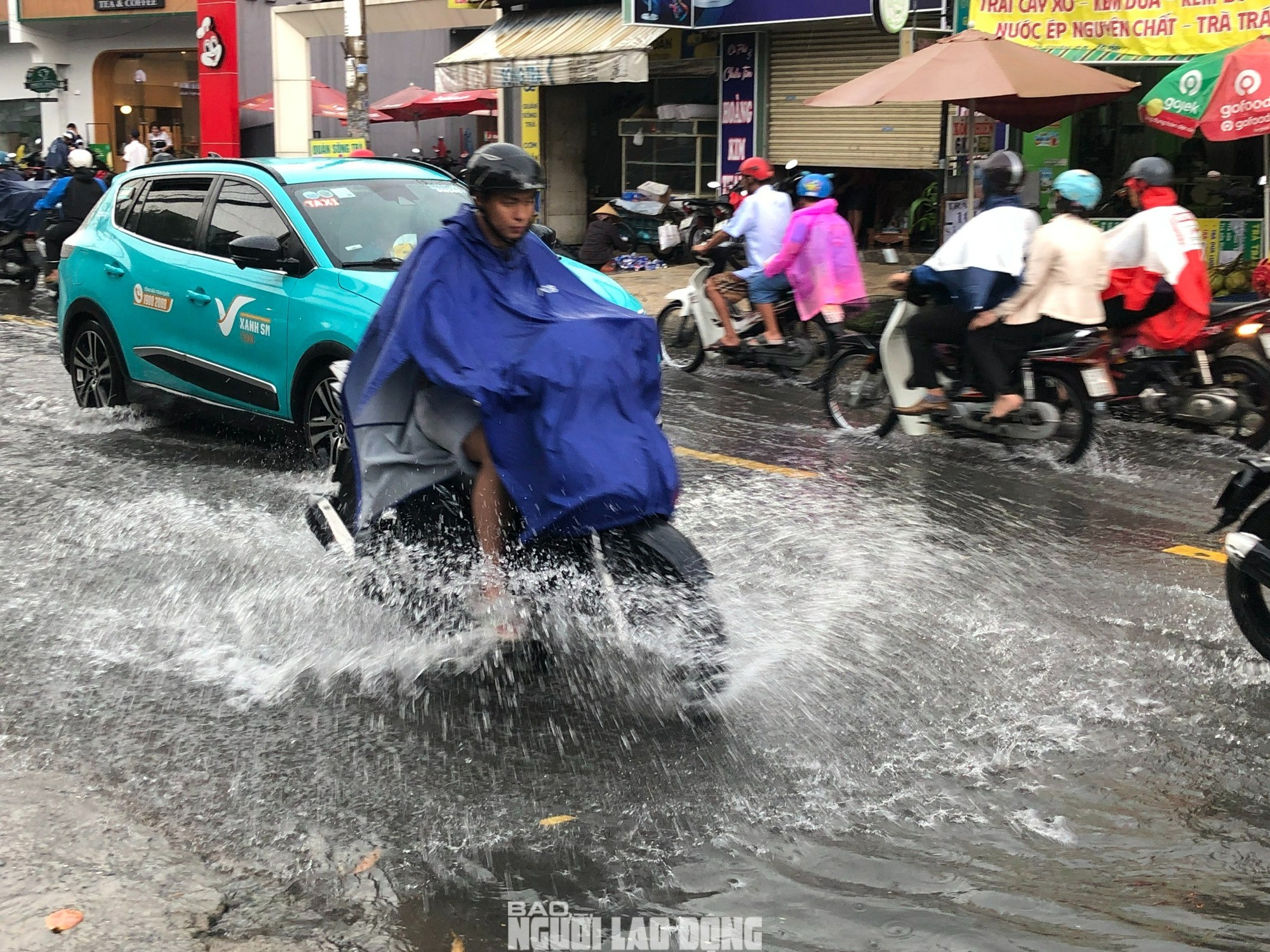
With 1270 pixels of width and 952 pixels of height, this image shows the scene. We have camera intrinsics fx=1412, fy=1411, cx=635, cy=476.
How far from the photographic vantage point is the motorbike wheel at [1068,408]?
8336 mm

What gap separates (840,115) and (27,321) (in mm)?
10522

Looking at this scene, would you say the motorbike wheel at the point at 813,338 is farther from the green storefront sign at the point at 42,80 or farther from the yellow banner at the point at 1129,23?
the green storefront sign at the point at 42,80

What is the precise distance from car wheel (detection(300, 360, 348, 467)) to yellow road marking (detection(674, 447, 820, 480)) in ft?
7.10

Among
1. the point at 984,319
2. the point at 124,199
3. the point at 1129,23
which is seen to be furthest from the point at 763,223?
the point at 1129,23

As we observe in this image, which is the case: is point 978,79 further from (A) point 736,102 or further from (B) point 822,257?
(A) point 736,102

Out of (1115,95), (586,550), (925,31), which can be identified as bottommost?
(586,550)

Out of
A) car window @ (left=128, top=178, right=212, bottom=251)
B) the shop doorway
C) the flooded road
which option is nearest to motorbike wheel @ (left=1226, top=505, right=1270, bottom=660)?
the flooded road

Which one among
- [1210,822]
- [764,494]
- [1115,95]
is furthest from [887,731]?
[1115,95]

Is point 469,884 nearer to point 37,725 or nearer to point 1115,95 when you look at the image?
point 37,725

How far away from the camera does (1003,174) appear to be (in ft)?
27.7

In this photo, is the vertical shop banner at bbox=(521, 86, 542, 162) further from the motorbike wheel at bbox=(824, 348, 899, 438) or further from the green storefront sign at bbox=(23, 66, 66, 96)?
the green storefront sign at bbox=(23, 66, 66, 96)

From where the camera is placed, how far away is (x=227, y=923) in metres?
3.24

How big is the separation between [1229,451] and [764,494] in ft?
10.4

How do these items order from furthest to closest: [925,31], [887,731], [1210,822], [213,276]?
[925,31] → [213,276] → [887,731] → [1210,822]
